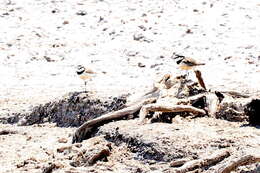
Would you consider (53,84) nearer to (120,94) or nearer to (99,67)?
A: (99,67)

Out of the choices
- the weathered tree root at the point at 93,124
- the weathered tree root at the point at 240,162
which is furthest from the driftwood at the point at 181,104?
the weathered tree root at the point at 240,162

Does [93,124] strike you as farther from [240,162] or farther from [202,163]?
[240,162]

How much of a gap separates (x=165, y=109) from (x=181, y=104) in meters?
0.40

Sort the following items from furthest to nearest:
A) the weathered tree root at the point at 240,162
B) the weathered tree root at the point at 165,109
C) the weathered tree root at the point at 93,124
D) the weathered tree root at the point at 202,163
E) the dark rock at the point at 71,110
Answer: the dark rock at the point at 71,110, the weathered tree root at the point at 93,124, the weathered tree root at the point at 165,109, the weathered tree root at the point at 202,163, the weathered tree root at the point at 240,162

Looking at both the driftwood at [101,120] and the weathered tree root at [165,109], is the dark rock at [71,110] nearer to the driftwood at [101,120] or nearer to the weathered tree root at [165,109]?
the driftwood at [101,120]

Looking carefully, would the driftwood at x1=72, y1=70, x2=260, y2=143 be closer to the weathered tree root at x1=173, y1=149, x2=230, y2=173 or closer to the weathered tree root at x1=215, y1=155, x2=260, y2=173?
the weathered tree root at x1=173, y1=149, x2=230, y2=173

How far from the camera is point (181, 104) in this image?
7.39 m

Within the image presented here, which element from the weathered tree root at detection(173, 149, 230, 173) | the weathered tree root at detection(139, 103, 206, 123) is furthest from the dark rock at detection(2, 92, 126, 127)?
the weathered tree root at detection(173, 149, 230, 173)

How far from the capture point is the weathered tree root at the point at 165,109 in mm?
7047

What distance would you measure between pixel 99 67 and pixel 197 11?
3775mm

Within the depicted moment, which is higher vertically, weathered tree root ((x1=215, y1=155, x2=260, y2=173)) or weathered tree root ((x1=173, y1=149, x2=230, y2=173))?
weathered tree root ((x1=215, y1=155, x2=260, y2=173))

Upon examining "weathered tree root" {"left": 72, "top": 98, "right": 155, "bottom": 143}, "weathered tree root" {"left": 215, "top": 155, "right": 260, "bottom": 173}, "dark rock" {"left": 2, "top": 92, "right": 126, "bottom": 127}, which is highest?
"weathered tree root" {"left": 215, "top": 155, "right": 260, "bottom": 173}

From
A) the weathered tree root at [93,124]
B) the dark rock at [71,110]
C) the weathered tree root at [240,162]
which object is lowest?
the dark rock at [71,110]

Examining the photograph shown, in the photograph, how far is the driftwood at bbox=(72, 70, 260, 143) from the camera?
7.12 m
